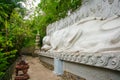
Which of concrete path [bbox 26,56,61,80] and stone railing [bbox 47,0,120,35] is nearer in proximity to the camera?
stone railing [bbox 47,0,120,35]

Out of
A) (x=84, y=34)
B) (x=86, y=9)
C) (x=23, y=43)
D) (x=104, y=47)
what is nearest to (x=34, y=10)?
(x=23, y=43)

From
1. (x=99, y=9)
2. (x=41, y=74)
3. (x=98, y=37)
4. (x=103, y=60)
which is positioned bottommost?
(x=41, y=74)

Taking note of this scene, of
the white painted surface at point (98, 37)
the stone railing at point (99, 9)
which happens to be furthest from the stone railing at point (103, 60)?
the stone railing at point (99, 9)

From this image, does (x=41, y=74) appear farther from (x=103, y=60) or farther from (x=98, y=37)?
(x=103, y=60)

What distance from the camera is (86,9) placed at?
3797mm

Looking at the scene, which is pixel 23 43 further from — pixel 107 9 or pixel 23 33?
pixel 107 9

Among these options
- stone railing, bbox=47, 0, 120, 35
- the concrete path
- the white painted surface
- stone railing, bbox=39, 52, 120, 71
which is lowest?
the concrete path

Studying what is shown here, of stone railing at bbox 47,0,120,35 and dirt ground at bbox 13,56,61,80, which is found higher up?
stone railing at bbox 47,0,120,35

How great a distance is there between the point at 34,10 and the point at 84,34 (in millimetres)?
6719

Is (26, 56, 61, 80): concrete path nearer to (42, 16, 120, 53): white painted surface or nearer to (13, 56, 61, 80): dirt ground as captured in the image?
(13, 56, 61, 80): dirt ground

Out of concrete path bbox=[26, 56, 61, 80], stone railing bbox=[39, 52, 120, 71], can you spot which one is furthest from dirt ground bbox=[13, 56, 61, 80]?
stone railing bbox=[39, 52, 120, 71]

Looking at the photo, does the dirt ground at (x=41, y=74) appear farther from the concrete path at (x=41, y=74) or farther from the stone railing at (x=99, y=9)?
the stone railing at (x=99, y=9)

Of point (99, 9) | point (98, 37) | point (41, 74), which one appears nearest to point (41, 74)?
point (41, 74)

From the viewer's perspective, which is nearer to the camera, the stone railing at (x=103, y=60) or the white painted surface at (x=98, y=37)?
the stone railing at (x=103, y=60)
